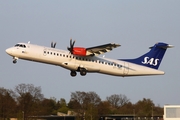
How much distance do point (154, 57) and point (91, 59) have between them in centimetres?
812

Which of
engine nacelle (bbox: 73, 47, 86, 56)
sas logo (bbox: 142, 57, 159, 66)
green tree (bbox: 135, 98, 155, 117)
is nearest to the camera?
engine nacelle (bbox: 73, 47, 86, 56)

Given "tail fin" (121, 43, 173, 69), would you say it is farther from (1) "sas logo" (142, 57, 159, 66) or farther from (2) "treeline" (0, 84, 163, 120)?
(2) "treeline" (0, 84, 163, 120)

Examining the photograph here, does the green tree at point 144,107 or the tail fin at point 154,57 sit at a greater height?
the tail fin at point 154,57

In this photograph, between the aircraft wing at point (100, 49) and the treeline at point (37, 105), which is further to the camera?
the treeline at point (37, 105)

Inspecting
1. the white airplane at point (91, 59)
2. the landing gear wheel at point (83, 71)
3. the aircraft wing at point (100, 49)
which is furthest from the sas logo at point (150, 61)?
the landing gear wheel at point (83, 71)

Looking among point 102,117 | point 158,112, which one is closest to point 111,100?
point 158,112

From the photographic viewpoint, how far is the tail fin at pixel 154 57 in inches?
2288

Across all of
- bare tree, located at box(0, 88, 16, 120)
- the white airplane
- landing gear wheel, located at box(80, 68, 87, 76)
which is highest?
the white airplane

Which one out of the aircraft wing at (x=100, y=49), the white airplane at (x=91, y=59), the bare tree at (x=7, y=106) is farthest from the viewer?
the bare tree at (x=7, y=106)

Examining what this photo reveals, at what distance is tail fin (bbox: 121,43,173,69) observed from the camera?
2288 inches

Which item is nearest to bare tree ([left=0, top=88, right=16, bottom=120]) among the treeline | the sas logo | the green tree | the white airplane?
the treeline

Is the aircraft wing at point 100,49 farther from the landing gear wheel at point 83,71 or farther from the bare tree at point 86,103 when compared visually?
the bare tree at point 86,103

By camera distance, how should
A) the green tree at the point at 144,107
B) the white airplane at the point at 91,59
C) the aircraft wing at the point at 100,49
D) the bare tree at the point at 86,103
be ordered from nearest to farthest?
the white airplane at the point at 91,59 → the aircraft wing at the point at 100,49 → the bare tree at the point at 86,103 → the green tree at the point at 144,107

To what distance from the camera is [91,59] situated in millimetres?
55094
